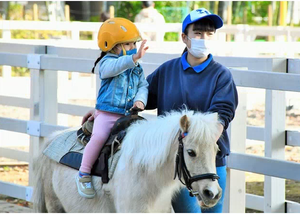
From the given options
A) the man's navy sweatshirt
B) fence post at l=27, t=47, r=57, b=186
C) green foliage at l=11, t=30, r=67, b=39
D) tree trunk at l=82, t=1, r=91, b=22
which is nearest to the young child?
the man's navy sweatshirt

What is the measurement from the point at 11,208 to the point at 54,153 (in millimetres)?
2398

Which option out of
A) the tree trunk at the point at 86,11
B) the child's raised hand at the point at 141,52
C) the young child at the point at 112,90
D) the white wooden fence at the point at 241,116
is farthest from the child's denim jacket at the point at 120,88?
the tree trunk at the point at 86,11

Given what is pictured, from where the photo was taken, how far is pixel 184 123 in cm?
358

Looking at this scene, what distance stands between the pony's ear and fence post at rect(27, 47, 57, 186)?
3.12 metres

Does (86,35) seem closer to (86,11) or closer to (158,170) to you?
(86,11)

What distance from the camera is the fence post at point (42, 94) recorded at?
21.3 feet

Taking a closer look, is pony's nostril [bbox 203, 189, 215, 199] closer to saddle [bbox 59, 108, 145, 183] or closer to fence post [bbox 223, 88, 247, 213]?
saddle [bbox 59, 108, 145, 183]

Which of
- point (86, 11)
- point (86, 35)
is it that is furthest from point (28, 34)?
point (86, 11)

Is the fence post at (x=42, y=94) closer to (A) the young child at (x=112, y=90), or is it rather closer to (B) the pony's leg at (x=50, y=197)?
(B) the pony's leg at (x=50, y=197)

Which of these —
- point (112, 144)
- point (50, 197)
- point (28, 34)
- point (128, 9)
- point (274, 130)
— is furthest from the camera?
point (128, 9)

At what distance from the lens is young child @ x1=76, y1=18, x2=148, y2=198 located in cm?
423

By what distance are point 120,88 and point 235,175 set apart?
137 cm

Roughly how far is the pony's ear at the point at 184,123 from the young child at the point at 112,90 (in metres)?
0.64

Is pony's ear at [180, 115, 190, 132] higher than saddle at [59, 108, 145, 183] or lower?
higher
